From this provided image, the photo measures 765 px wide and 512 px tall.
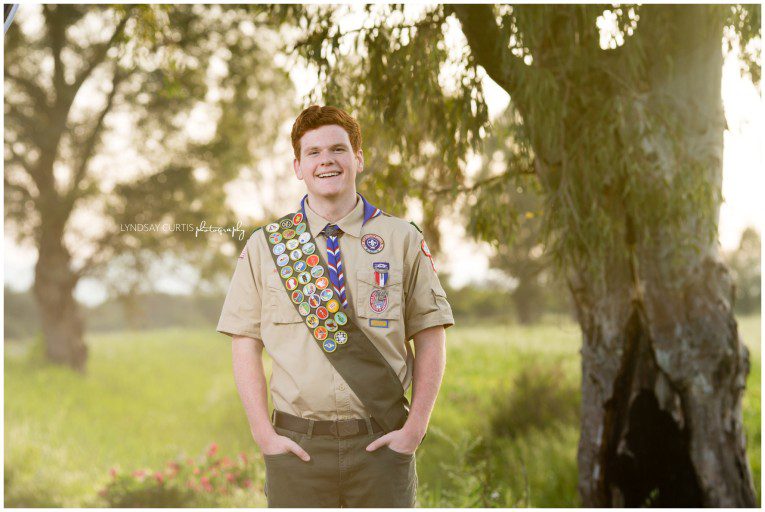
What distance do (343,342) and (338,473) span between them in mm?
383

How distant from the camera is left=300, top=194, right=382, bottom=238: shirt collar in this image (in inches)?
89.5

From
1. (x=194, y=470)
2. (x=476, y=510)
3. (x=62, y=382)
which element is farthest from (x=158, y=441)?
(x=476, y=510)

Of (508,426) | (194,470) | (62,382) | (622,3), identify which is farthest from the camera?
(62,382)

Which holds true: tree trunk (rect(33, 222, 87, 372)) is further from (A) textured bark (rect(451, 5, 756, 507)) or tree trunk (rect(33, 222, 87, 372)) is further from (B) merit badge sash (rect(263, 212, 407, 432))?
(B) merit badge sash (rect(263, 212, 407, 432))

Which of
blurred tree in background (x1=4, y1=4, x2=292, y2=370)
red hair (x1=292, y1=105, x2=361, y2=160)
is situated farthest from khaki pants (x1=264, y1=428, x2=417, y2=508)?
blurred tree in background (x1=4, y1=4, x2=292, y2=370)

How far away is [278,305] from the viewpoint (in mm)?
2229

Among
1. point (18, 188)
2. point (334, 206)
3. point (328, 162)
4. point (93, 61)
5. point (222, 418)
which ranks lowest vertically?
point (222, 418)

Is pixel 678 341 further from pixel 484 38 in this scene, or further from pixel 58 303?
pixel 58 303

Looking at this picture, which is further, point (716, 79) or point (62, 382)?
point (62, 382)

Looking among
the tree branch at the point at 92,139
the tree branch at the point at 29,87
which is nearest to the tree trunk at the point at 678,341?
the tree branch at the point at 92,139

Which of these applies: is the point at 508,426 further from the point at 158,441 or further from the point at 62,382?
the point at 62,382

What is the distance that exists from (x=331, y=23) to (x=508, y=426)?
3.72 m

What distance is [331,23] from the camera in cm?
400

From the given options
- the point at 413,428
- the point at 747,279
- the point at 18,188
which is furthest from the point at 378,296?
the point at 747,279
